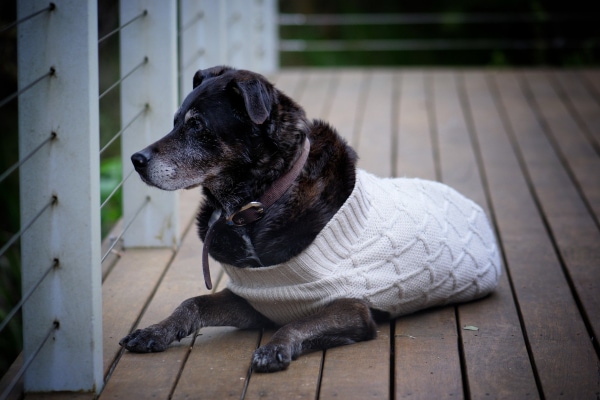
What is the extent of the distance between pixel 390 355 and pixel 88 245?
93cm

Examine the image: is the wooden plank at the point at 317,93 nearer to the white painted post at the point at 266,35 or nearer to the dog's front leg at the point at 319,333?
the white painted post at the point at 266,35

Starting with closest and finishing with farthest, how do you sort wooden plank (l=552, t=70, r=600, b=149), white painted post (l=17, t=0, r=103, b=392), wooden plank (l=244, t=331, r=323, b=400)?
1. white painted post (l=17, t=0, r=103, b=392)
2. wooden plank (l=244, t=331, r=323, b=400)
3. wooden plank (l=552, t=70, r=600, b=149)

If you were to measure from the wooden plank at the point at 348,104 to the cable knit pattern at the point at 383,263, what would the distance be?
2.02m

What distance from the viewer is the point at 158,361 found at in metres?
2.33

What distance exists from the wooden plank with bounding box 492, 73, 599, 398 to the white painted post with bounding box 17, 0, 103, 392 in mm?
1235

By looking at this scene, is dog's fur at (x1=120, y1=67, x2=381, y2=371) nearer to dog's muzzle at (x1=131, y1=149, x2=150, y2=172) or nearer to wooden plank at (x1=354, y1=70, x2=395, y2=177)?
dog's muzzle at (x1=131, y1=149, x2=150, y2=172)

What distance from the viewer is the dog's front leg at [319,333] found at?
2.23 meters

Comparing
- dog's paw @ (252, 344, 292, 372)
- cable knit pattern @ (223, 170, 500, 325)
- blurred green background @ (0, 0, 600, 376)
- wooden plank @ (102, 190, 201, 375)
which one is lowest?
blurred green background @ (0, 0, 600, 376)

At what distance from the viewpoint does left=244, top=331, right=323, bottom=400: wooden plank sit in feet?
6.92

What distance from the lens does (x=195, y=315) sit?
97.3 inches

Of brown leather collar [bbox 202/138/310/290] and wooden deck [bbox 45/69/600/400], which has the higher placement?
brown leather collar [bbox 202/138/310/290]

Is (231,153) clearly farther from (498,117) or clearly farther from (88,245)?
(498,117)

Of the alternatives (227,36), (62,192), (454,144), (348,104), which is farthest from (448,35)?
(62,192)

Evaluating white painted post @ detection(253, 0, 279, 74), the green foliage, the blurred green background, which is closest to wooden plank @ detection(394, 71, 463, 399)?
the green foliage
